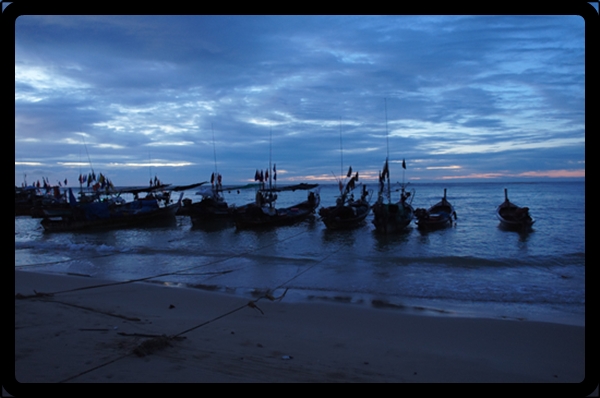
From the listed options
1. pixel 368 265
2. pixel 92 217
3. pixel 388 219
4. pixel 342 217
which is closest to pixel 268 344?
pixel 368 265

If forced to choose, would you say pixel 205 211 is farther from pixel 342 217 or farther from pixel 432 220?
pixel 432 220

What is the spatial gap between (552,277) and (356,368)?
1103 cm

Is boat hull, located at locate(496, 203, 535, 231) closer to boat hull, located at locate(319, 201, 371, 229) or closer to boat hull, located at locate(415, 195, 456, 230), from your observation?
boat hull, located at locate(415, 195, 456, 230)

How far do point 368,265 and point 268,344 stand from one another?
9.47 m

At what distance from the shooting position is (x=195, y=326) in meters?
6.66

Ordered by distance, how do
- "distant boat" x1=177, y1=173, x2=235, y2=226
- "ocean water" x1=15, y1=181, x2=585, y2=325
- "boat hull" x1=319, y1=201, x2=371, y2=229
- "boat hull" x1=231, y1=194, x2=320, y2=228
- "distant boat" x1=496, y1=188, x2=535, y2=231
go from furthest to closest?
1. "distant boat" x1=177, y1=173, x2=235, y2=226
2. "boat hull" x1=231, y1=194, x2=320, y2=228
3. "boat hull" x1=319, y1=201, x2=371, y2=229
4. "distant boat" x1=496, y1=188, x2=535, y2=231
5. "ocean water" x1=15, y1=181, x2=585, y2=325

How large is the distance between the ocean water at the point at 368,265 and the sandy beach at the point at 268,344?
1.56 metres

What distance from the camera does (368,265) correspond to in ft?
48.3

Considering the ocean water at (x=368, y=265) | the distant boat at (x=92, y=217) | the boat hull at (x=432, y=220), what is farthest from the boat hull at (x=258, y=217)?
the boat hull at (x=432, y=220)

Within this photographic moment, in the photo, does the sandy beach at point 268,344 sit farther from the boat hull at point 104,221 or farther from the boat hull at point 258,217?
the boat hull at point 104,221

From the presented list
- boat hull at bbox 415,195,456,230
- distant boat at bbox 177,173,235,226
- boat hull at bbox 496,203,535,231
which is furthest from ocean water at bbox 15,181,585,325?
distant boat at bbox 177,173,235,226

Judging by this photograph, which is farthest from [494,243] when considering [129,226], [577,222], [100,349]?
[129,226]

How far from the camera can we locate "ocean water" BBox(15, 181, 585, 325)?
9.89 m

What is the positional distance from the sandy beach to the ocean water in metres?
1.56
